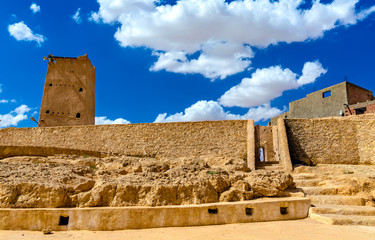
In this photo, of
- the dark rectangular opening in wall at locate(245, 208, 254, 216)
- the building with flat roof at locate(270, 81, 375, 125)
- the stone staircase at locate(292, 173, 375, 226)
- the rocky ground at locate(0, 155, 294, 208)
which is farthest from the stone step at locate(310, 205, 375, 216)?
the building with flat roof at locate(270, 81, 375, 125)

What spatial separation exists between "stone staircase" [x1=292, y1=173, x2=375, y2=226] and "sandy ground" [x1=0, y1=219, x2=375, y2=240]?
0.98 feet

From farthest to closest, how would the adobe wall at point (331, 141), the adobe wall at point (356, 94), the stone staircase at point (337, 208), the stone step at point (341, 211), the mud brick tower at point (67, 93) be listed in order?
the adobe wall at point (356, 94) → the mud brick tower at point (67, 93) → the adobe wall at point (331, 141) → the stone step at point (341, 211) → the stone staircase at point (337, 208)

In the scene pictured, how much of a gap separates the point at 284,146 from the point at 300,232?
7.45 m

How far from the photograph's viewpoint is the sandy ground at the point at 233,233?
4.23 metres

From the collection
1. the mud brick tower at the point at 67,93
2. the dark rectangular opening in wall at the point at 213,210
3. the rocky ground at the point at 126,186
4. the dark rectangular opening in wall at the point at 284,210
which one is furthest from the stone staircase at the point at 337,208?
the mud brick tower at the point at 67,93

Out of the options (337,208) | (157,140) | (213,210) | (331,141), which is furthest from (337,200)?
(157,140)

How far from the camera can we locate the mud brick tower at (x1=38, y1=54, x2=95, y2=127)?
20.1 m

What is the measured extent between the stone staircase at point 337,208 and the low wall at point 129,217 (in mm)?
1162

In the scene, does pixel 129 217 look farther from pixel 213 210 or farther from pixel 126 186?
pixel 213 210

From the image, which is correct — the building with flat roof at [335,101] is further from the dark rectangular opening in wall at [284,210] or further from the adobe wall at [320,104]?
the dark rectangular opening in wall at [284,210]

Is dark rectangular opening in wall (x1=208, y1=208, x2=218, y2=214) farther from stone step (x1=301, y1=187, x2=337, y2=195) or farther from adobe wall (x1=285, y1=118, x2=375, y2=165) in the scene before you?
adobe wall (x1=285, y1=118, x2=375, y2=165)

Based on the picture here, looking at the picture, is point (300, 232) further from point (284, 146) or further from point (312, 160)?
point (312, 160)

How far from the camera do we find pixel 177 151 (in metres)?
12.6

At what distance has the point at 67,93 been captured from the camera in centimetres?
2070
